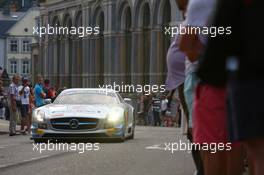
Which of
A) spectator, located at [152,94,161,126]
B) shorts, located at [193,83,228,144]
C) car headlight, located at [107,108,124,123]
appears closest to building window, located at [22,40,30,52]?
spectator, located at [152,94,161,126]

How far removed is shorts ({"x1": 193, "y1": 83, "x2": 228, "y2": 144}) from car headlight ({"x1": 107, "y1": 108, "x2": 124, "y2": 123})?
12129 mm

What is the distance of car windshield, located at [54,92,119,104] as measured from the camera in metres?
18.2

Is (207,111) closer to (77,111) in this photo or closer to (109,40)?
(77,111)

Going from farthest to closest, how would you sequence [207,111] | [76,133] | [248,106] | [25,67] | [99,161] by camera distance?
[25,67], [76,133], [99,161], [207,111], [248,106]

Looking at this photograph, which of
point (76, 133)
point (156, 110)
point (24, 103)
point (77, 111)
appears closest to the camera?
point (76, 133)

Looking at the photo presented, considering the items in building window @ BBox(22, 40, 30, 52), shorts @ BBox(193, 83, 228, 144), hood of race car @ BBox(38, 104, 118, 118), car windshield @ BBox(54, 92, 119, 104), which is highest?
building window @ BBox(22, 40, 30, 52)

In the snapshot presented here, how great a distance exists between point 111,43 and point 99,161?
42503mm

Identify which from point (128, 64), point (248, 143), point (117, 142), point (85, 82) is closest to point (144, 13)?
point (128, 64)

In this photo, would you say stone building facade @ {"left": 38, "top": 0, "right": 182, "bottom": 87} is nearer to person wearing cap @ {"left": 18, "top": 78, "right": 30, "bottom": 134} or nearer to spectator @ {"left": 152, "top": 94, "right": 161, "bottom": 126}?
spectator @ {"left": 152, "top": 94, "right": 161, "bottom": 126}

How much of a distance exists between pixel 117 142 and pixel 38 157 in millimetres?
4068

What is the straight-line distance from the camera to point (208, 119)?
4922mm

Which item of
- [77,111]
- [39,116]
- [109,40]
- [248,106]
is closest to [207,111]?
[248,106]

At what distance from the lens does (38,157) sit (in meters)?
13.6

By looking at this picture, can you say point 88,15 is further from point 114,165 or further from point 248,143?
point 248,143
